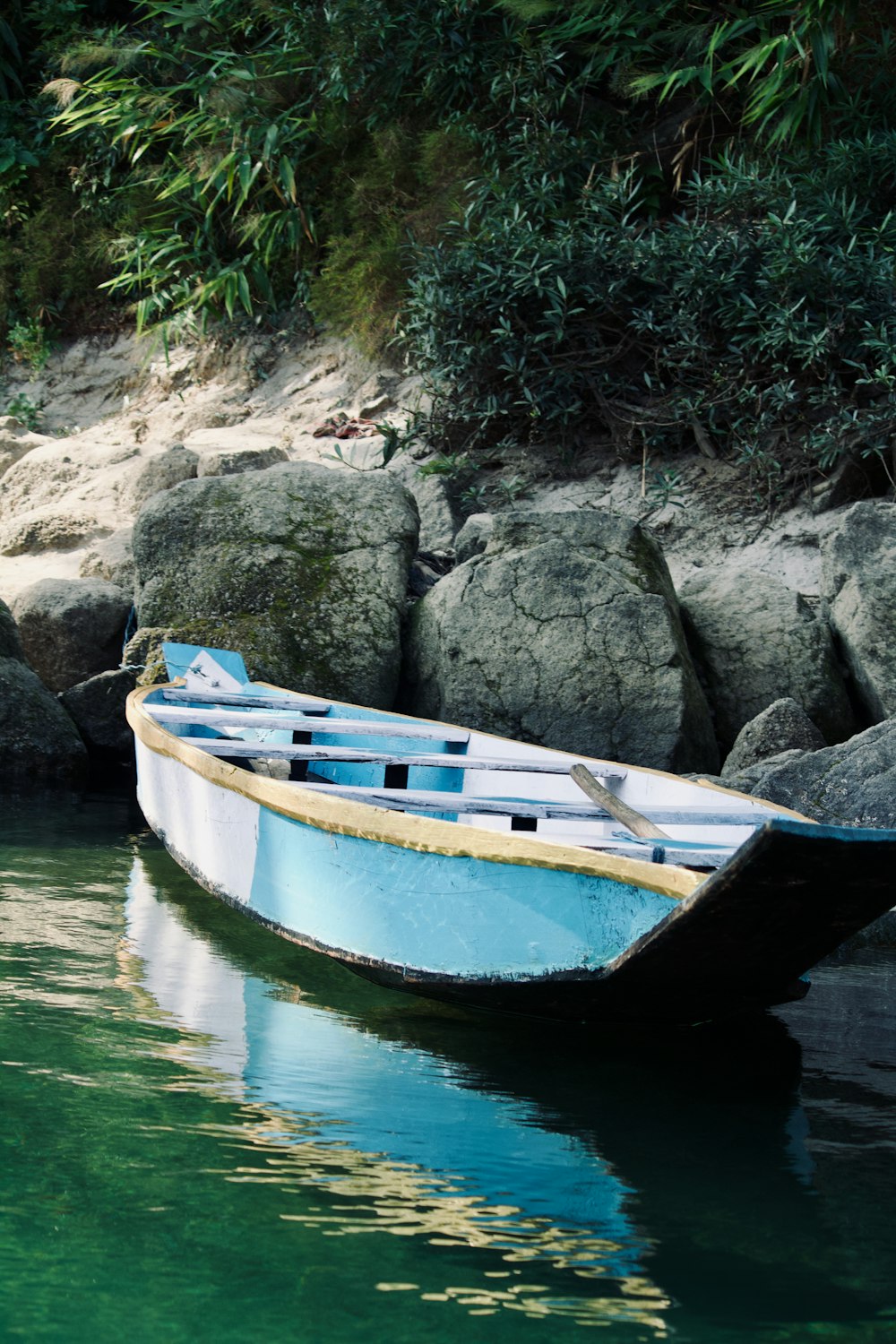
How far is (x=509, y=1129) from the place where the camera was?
298cm

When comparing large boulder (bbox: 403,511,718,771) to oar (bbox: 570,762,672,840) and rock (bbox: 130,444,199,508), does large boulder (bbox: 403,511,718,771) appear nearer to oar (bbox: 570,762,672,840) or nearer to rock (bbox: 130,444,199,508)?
oar (bbox: 570,762,672,840)

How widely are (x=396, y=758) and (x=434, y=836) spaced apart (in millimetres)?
1338

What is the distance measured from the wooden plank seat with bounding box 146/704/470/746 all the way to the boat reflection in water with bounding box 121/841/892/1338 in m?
1.25

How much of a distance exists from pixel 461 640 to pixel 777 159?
442cm

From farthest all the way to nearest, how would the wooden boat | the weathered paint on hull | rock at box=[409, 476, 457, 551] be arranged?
rock at box=[409, 476, 457, 551], the weathered paint on hull, the wooden boat

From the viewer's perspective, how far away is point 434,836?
3.28 metres

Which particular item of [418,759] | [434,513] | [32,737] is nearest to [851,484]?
[434,513]

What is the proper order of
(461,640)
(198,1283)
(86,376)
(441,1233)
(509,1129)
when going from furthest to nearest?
1. (86,376)
2. (461,640)
3. (509,1129)
4. (441,1233)
5. (198,1283)

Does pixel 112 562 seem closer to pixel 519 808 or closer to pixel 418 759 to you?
pixel 418 759

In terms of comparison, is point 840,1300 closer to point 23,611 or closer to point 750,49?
point 23,611

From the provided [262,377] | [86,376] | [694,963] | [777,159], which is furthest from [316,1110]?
[86,376]

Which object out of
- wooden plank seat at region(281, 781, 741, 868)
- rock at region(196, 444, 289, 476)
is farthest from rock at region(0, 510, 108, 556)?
wooden plank seat at region(281, 781, 741, 868)

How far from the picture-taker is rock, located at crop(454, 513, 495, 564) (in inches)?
335

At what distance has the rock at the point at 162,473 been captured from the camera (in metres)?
10.1
